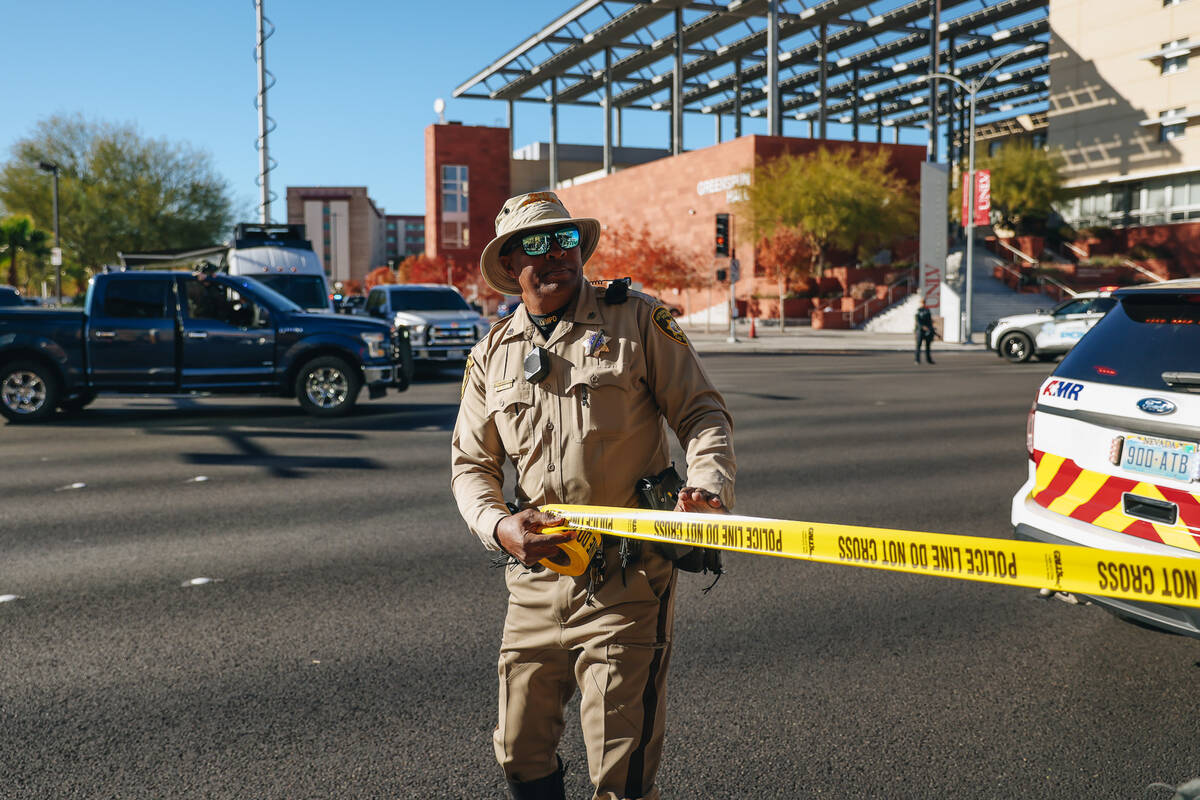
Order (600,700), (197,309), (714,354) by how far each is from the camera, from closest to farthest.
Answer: (600,700) → (197,309) → (714,354)

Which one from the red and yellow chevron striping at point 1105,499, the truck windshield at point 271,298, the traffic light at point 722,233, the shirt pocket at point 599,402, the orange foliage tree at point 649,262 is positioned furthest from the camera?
the orange foliage tree at point 649,262

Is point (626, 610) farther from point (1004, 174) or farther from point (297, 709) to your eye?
point (1004, 174)

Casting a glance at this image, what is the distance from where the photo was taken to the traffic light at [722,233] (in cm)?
3578

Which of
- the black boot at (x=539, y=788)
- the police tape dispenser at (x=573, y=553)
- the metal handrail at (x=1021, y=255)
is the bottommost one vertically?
the black boot at (x=539, y=788)

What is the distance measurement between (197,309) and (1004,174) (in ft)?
167

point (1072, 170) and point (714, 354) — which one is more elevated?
point (1072, 170)

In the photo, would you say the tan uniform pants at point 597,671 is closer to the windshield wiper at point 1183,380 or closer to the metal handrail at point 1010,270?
the windshield wiper at point 1183,380

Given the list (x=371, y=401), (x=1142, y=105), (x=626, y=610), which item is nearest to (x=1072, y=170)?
(x=1142, y=105)

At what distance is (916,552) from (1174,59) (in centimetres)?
6053

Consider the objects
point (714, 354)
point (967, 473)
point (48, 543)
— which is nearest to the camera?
point (48, 543)

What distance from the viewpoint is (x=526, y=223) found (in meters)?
2.73

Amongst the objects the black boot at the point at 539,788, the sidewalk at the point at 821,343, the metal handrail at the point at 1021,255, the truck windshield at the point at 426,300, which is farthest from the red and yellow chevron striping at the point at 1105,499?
the metal handrail at the point at 1021,255

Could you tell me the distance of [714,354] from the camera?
99.8ft

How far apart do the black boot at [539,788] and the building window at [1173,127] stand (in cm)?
5947
